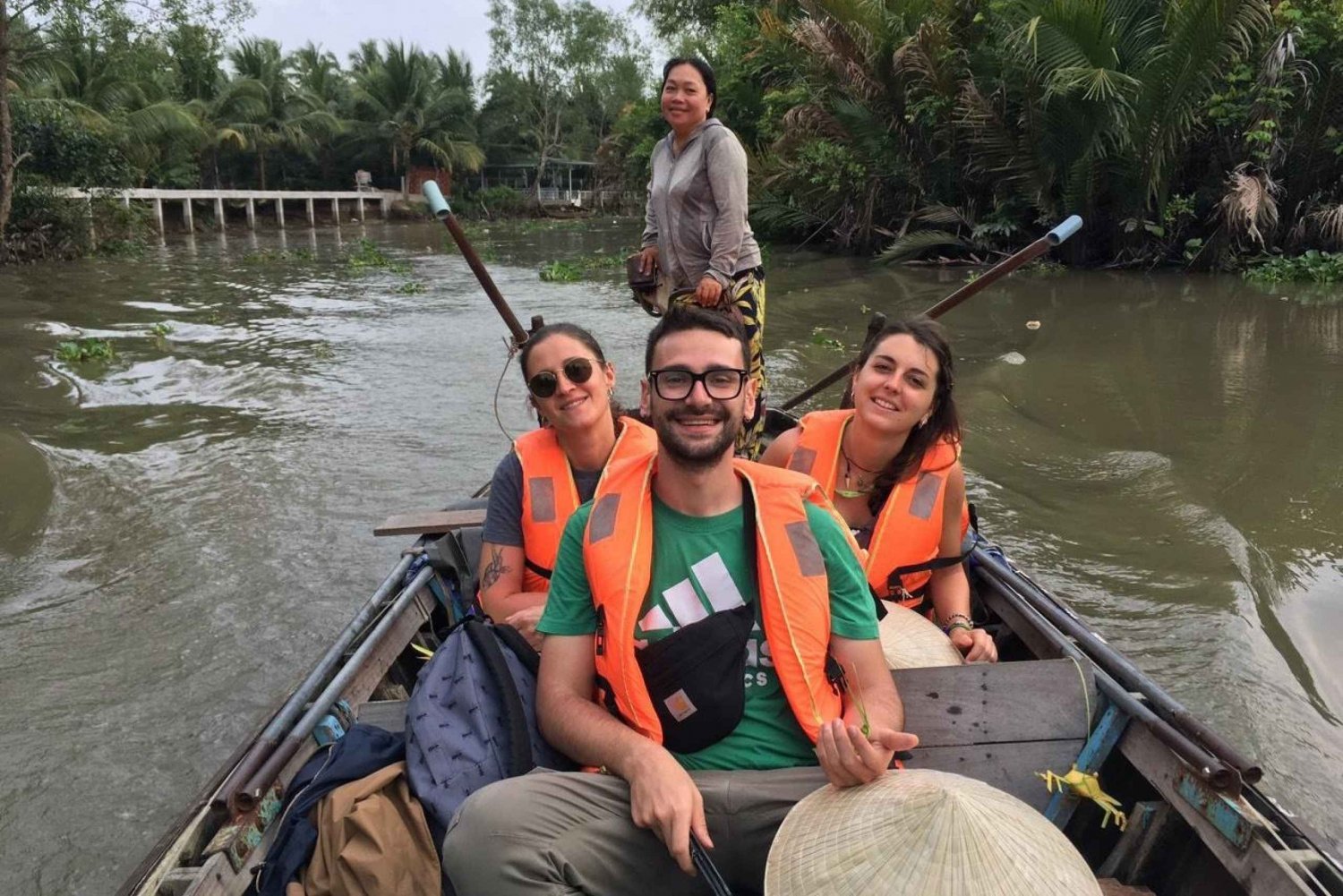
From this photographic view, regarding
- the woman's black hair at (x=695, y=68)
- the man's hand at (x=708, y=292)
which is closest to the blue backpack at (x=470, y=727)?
the man's hand at (x=708, y=292)

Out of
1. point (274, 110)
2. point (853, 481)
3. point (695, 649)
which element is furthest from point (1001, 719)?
point (274, 110)

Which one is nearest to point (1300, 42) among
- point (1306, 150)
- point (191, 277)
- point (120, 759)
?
point (1306, 150)

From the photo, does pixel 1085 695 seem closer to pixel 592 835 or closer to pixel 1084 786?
pixel 1084 786

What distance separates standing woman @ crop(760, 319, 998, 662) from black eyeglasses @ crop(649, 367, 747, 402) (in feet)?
3.55

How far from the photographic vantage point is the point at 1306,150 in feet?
44.1

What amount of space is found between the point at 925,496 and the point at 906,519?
10 centimetres

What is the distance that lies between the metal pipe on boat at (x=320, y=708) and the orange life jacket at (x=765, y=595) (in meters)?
0.83

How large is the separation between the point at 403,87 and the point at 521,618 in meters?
39.7

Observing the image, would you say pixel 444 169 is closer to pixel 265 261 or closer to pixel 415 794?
pixel 265 261

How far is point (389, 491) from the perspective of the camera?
6953 millimetres

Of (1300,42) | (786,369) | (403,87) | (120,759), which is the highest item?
(403,87)

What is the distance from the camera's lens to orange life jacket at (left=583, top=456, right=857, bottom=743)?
6.64 feet

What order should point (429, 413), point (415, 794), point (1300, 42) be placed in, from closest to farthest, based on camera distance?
point (415, 794) < point (429, 413) < point (1300, 42)

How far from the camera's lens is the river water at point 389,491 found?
158 inches
